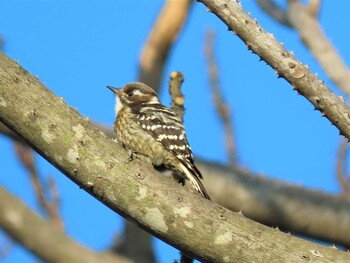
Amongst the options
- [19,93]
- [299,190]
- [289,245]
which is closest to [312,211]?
[299,190]

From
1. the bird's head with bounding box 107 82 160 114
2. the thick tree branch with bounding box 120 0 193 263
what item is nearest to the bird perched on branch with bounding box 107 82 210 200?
the bird's head with bounding box 107 82 160 114

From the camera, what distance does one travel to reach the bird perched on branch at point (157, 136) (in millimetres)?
5527

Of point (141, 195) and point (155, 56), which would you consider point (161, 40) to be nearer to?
point (155, 56)

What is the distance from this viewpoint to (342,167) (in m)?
7.33

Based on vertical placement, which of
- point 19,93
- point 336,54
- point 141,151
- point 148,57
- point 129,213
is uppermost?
point 148,57

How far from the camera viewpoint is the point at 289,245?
12.5 feet

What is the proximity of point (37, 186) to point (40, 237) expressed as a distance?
1.64 ft

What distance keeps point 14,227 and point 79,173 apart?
4781 millimetres

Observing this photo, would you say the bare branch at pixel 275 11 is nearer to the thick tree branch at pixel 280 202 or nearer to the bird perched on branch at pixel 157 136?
the bird perched on branch at pixel 157 136

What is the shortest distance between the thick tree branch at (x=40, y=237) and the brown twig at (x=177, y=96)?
7.97 feet

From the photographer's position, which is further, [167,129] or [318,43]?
[167,129]

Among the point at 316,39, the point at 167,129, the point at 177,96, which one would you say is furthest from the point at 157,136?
the point at 316,39

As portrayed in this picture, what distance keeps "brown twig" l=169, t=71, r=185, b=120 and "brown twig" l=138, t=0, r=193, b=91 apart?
276cm

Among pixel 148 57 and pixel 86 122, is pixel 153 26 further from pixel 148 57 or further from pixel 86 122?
pixel 86 122
